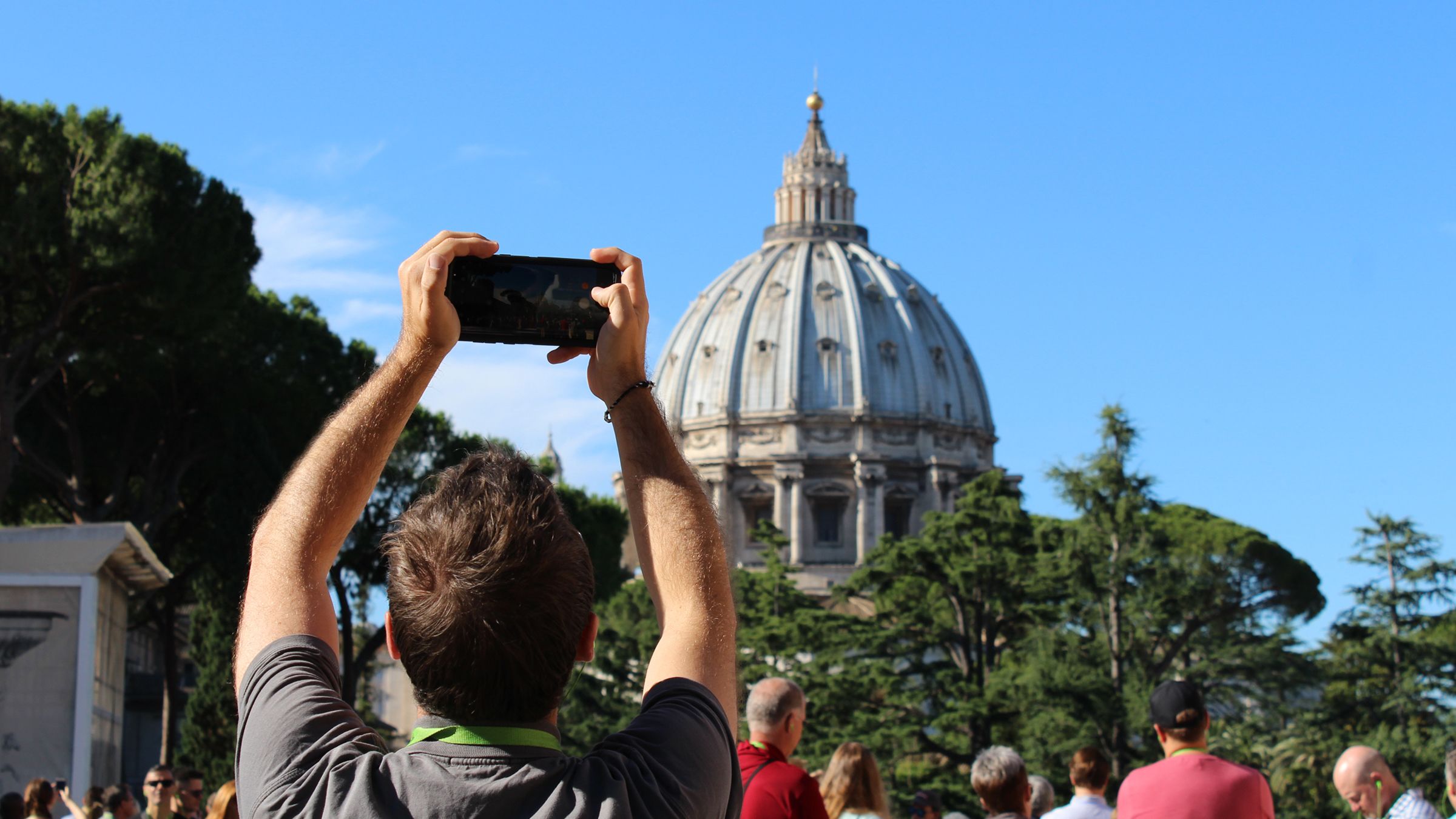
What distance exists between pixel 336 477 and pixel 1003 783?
3.61 m

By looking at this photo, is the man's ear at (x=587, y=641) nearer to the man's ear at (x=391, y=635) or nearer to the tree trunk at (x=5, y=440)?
the man's ear at (x=391, y=635)

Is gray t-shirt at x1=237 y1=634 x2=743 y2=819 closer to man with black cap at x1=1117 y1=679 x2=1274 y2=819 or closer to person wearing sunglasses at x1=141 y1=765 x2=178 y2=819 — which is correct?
man with black cap at x1=1117 y1=679 x2=1274 y2=819

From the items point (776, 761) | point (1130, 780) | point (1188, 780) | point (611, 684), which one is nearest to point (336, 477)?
point (776, 761)

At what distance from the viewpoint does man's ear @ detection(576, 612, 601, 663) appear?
1.84 metres

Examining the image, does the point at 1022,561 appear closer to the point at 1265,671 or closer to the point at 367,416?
the point at 1265,671

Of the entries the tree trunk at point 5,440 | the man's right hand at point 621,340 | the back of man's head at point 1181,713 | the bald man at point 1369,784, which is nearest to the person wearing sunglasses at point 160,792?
the back of man's head at point 1181,713

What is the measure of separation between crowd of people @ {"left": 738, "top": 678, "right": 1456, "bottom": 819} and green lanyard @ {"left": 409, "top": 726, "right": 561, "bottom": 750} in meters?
1.94

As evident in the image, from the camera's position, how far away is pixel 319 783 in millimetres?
1715

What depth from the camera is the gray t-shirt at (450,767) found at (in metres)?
1.69

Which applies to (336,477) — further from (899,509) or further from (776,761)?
(899,509)

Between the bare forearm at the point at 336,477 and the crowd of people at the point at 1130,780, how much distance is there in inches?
73.1

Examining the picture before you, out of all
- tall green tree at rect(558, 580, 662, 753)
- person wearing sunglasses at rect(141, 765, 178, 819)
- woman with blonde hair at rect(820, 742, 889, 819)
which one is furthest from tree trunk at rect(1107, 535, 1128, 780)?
woman with blonde hair at rect(820, 742, 889, 819)

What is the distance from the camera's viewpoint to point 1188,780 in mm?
4422

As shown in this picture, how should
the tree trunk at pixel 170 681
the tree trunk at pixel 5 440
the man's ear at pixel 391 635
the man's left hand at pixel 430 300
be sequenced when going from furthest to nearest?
the tree trunk at pixel 170 681, the tree trunk at pixel 5 440, the man's left hand at pixel 430 300, the man's ear at pixel 391 635
